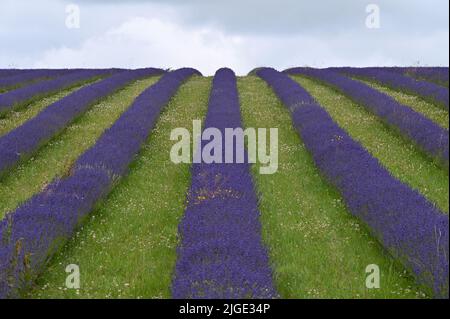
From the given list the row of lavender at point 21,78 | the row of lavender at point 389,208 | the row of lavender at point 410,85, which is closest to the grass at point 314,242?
the row of lavender at point 389,208

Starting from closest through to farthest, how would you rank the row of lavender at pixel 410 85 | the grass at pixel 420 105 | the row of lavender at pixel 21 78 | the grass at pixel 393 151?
the grass at pixel 393 151
the grass at pixel 420 105
the row of lavender at pixel 410 85
the row of lavender at pixel 21 78

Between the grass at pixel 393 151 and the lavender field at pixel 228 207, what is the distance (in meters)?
0.05

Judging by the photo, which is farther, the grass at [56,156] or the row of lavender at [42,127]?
the row of lavender at [42,127]

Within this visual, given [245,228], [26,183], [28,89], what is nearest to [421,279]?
[245,228]

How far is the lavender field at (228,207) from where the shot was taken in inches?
247

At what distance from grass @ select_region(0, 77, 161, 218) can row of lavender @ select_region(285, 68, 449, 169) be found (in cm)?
594

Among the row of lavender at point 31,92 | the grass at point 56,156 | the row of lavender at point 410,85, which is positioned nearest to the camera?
the grass at point 56,156

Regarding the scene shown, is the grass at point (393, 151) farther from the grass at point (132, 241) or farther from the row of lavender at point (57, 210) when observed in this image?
the row of lavender at point (57, 210)

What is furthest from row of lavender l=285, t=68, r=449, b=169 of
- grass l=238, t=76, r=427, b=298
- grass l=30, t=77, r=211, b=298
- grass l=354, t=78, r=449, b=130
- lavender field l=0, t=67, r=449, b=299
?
grass l=30, t=77, r=211, b=298

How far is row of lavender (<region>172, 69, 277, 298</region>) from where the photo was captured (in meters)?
5.54

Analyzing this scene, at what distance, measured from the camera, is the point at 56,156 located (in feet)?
42.7

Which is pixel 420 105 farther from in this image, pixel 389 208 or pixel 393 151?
pixel 389 208

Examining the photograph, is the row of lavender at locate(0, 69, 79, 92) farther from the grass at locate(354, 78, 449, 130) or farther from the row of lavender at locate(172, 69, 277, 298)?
the row of lavender at locate(172, 69, 277, 298)
